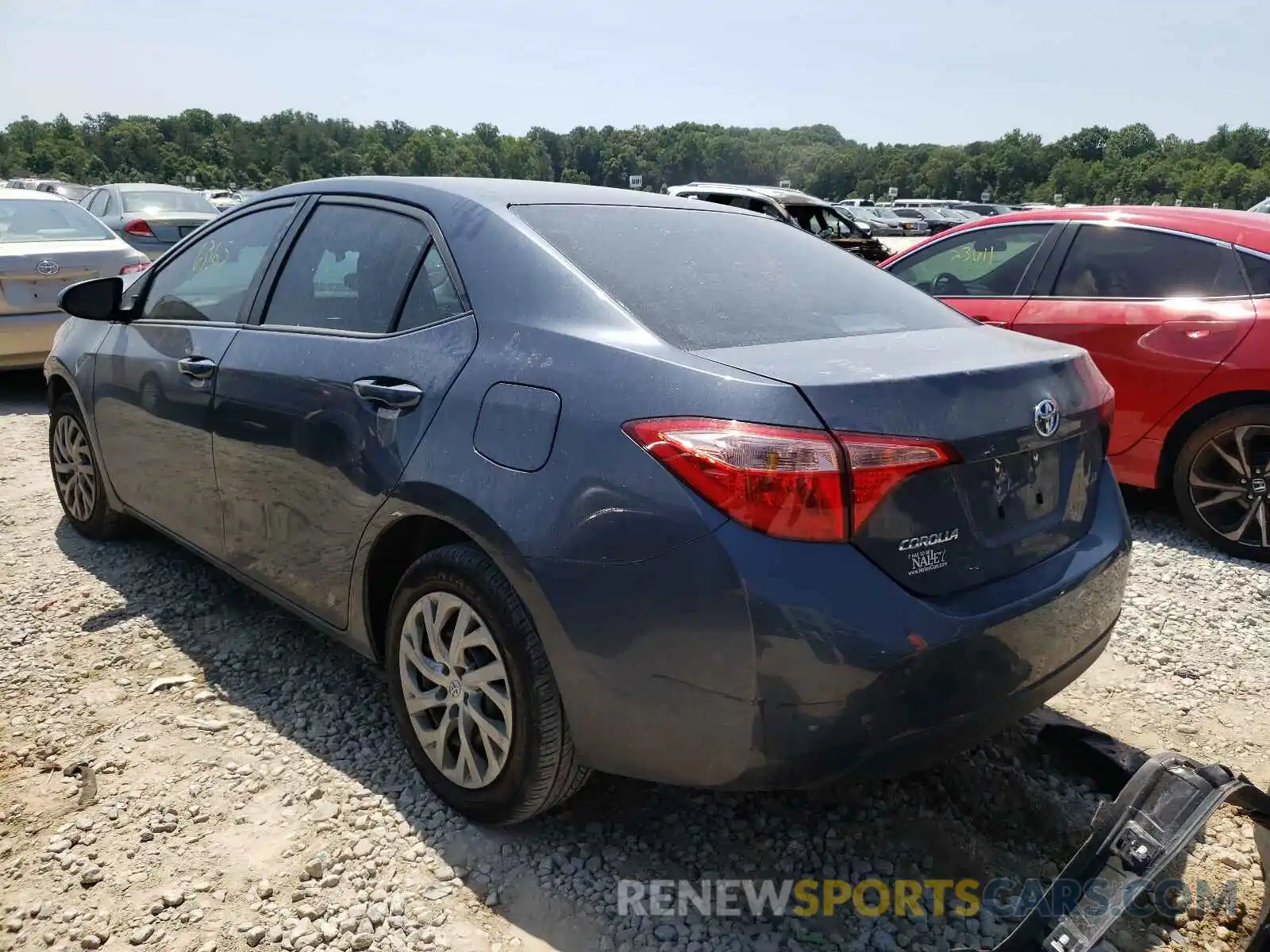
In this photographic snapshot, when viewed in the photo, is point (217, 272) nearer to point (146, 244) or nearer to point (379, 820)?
point (379, 820)

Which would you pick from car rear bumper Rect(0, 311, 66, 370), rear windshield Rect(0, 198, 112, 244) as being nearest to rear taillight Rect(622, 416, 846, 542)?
car rear bumper Rect(0, 311, 66, 370)

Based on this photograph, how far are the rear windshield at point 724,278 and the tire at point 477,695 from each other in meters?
0.74

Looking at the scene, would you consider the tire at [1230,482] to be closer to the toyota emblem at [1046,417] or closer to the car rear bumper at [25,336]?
the toyota emblem at [1046,417]

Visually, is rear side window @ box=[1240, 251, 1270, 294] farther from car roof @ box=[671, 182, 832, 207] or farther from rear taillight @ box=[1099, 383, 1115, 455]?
car roof @ box=[671, 182, 832, 207]

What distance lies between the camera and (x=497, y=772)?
2299 mm

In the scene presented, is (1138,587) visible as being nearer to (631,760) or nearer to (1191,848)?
(1191,848)

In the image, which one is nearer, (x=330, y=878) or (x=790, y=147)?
(x=330, y=878)

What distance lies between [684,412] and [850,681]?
0.62 metres

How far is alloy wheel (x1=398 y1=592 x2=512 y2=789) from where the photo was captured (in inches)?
89.5

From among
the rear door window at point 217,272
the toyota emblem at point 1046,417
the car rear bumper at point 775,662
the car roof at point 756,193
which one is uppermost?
the car roof at point 756,193

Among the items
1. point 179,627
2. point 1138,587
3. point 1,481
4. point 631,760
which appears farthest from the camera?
point 1,481

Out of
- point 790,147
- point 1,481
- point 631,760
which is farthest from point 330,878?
point 790,147

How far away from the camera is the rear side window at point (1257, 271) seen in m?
4.34

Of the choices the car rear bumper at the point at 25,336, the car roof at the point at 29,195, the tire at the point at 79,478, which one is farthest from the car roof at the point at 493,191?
the car roof at the point at 29,195
